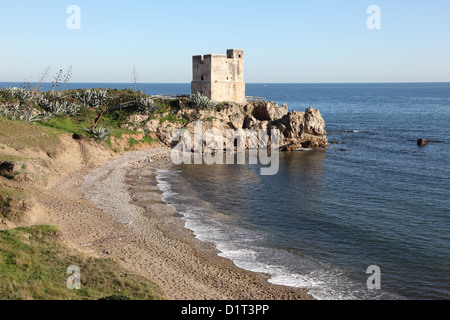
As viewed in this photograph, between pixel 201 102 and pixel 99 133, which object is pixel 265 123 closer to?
pixel 201 102

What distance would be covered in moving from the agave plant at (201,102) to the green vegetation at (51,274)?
3762 centimetres

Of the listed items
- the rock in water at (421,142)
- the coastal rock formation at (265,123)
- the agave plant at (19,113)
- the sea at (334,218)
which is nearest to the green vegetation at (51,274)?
the sea at (334,218)

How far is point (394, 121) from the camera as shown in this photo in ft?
282

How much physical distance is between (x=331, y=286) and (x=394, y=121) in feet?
248

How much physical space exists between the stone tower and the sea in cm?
1598

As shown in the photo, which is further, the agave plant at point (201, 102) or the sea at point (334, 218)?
the agave plant at point (201, 102)

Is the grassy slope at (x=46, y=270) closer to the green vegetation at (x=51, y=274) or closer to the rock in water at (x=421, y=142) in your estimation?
Answer: the green vegetation at (x=51, y=274)

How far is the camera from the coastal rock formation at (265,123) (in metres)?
54.3

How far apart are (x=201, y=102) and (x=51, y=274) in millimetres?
41455

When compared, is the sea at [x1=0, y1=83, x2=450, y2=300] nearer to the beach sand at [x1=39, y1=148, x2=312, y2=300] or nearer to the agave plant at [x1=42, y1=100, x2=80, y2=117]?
the beach sand at [x1=39, y1=148, x2=312, y2=300]

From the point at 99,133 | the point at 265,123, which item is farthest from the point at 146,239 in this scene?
the point at 265,123

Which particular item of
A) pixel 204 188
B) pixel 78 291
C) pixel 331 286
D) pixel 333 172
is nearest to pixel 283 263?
pixel 331 286

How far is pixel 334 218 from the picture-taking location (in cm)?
2758

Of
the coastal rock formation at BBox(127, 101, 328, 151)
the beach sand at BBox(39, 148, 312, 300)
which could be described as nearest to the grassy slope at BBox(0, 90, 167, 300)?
the beach sand at BBox(39, 148, 312, 300)
